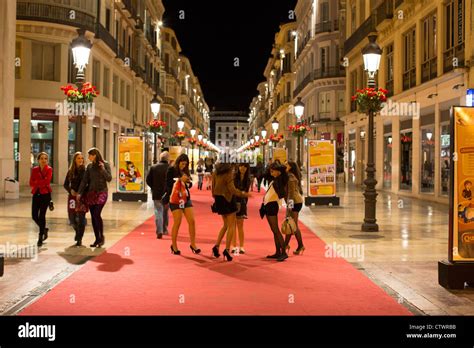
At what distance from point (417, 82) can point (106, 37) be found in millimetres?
19171

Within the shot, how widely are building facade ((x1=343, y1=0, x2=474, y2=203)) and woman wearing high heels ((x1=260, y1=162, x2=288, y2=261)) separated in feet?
42.2

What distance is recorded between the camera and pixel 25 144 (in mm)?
31609

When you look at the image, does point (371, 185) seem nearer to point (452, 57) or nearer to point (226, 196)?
point (226, 196)

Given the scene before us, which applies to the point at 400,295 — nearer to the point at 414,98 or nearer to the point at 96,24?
the point at 414,98

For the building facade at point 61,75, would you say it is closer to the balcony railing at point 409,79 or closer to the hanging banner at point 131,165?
the hanging banner at point 131,165

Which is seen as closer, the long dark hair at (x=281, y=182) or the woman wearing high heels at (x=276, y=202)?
the woman wearing high heels at (x=276, y=202)

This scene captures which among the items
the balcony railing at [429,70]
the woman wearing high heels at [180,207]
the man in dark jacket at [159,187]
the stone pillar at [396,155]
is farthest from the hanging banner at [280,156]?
the balcony railing at [429,70]

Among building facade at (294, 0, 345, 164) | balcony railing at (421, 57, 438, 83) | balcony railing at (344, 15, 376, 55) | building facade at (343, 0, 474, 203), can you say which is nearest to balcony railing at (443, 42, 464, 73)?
building facade at (343, 0, 474, 203)

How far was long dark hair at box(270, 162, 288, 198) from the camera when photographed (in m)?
10.4

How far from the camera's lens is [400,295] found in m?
7.59

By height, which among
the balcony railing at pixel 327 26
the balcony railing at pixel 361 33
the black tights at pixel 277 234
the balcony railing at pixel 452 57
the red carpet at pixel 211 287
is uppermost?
the balcony railing at pixel 327 26

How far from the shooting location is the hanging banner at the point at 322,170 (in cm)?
2184

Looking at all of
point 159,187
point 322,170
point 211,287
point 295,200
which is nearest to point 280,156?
point 322,170
